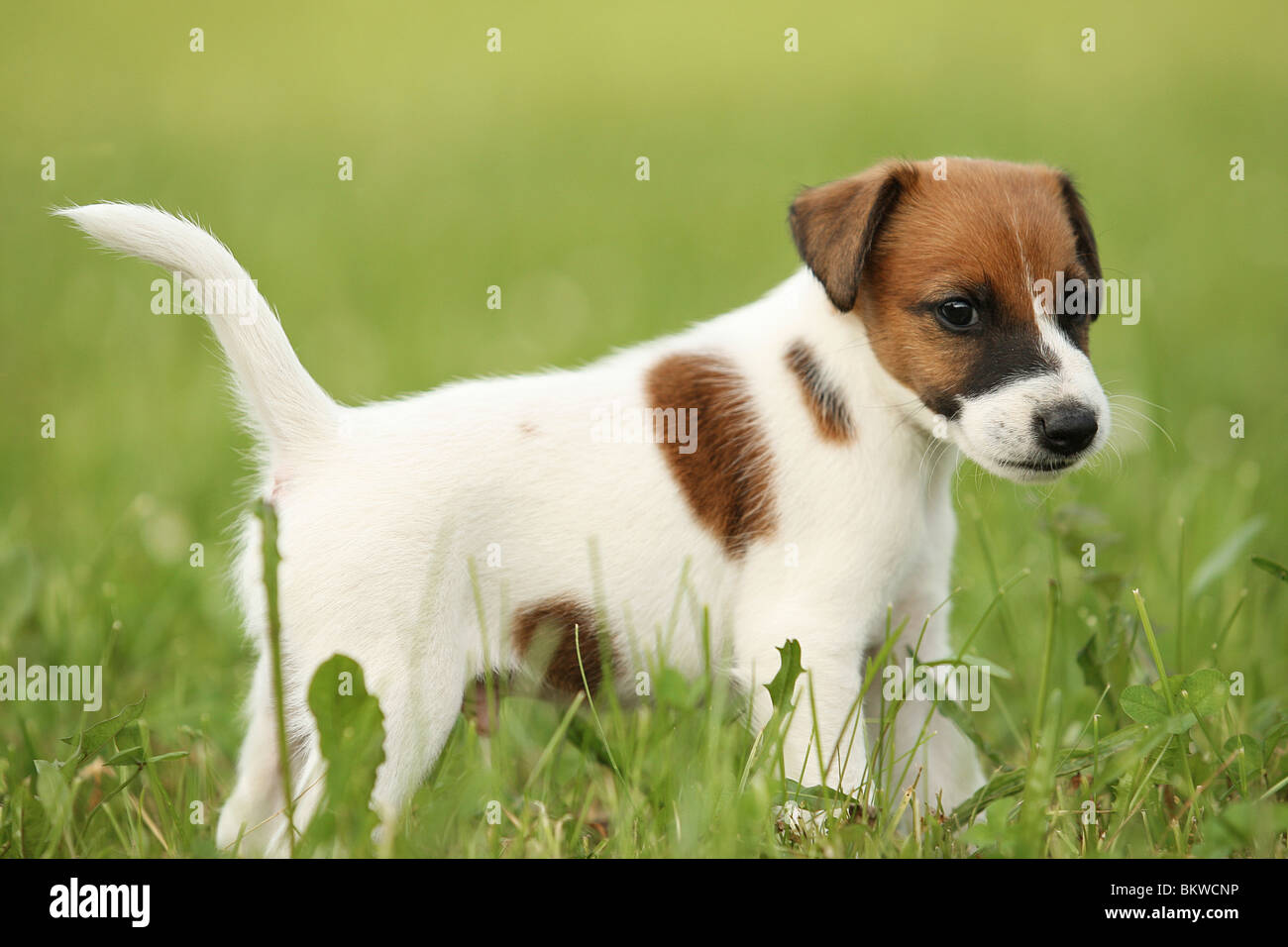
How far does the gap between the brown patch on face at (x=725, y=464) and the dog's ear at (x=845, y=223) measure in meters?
0.42

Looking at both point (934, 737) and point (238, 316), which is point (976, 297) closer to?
point (934, 737)

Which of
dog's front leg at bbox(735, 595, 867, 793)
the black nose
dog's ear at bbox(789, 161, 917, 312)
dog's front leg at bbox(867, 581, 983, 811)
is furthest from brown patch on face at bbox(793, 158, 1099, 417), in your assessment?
dog's front leg at bbox(867, 581, 983, 811)

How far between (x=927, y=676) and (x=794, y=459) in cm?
78

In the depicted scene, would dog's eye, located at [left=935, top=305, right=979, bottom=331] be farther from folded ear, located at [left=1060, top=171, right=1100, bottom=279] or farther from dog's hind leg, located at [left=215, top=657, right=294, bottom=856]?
dog's hind leg, located at [left=215, top=657, right=294, bottom=856]

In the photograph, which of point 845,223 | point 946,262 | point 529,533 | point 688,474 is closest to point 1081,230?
point 946,262

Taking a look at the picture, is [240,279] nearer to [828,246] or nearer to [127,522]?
[828,246]

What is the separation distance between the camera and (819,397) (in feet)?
11.6

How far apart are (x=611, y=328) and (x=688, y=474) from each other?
4854 mm

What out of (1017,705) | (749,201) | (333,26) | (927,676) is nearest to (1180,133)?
(749,201)

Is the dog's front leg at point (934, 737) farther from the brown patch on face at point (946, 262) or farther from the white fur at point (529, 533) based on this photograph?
the brown patch on face at point (946, 262)

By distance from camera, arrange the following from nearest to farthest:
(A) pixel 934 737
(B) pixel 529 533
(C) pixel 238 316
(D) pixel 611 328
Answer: (C) pixel 238 316 < (B) pixel 529 533 < (A) pixel 934 737 < (D) pixel 611 328

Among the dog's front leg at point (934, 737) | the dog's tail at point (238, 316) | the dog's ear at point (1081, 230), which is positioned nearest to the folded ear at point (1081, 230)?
the dog's ear at point (1081, 230)

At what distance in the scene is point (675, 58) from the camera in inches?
446

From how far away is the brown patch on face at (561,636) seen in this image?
134 inches
